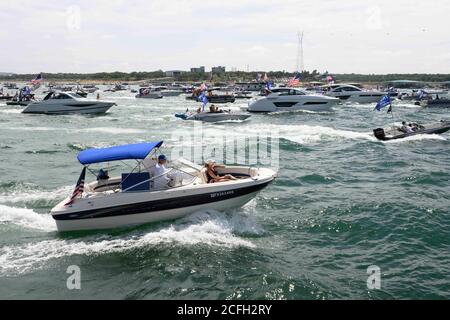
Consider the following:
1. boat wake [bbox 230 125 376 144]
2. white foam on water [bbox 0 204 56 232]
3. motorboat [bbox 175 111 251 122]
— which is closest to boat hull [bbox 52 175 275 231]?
white foam on water [bbox 0 204 56 232]

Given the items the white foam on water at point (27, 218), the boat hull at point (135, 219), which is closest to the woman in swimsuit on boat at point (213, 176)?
the boat hull at point (135, 219)

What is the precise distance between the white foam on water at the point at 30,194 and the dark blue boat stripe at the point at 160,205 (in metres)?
4.03

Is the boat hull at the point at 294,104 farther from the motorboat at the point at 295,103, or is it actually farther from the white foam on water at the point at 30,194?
the white foam on water at the point at 30,194

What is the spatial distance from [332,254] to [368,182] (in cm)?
782

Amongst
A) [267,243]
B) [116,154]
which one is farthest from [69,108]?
[267,243]

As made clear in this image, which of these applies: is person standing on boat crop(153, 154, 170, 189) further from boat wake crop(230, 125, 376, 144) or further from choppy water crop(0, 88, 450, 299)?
boat wake crop(230, 125, 376, 144)

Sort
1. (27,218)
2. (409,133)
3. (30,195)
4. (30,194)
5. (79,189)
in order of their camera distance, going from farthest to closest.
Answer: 1. (409,133)
2. (30,194)
3. (30,195)
4. (27,218)
5. (79,189)

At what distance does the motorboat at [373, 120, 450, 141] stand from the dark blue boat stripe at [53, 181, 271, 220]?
1771cm

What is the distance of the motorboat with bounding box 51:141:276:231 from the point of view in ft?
40.4

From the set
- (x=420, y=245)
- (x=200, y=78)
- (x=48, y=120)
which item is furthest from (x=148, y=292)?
(x=200, y=78)

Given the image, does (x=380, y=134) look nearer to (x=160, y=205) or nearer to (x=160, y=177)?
(x=160, y=177)

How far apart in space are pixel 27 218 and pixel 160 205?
14.5 ft

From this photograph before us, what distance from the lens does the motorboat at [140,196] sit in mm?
12320

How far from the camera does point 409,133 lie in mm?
28688
